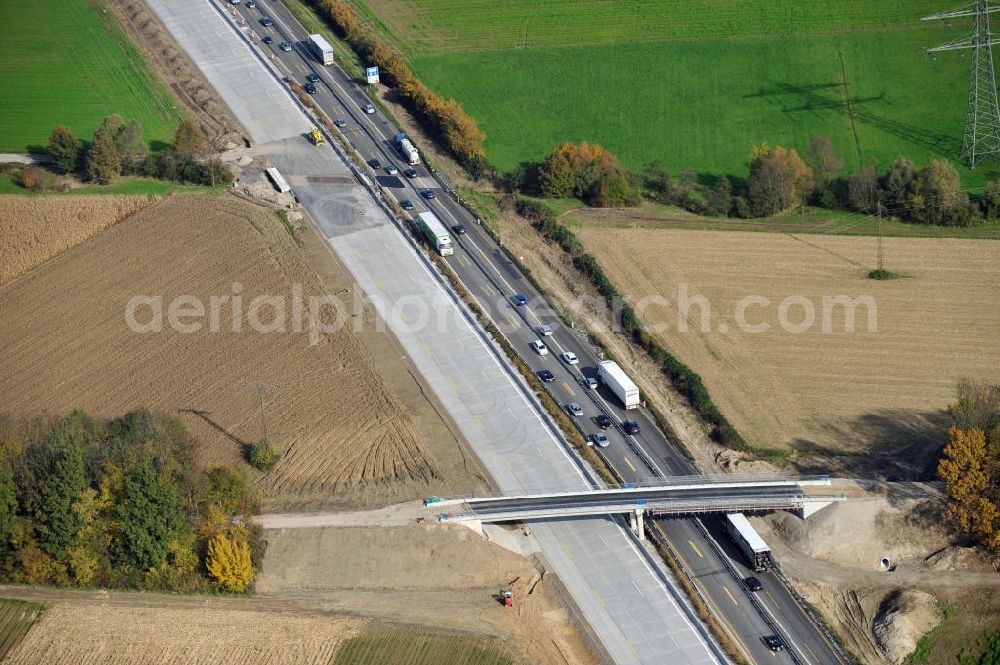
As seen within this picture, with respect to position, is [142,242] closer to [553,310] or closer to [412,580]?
[553,310]

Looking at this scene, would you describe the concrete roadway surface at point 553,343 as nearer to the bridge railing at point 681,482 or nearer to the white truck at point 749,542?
the white truck at point 749,542

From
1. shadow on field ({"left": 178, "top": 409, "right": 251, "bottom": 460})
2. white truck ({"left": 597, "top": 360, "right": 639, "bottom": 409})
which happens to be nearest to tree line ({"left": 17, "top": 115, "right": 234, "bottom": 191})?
shadow on field ({"left": 178, "top": 409, "right": 251, "bottom": 460})

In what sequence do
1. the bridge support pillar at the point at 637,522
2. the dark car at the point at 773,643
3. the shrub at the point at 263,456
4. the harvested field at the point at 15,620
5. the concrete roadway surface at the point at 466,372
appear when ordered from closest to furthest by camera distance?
the dark car at the point at 773,643 → the harvested field at the point at 15,620 → the concrete roadway surface at the point at 466,372 → the bridge support pillar at the point at 637,522 → the shrub at the point at 263,456

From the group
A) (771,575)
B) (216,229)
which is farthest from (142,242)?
(771,575)

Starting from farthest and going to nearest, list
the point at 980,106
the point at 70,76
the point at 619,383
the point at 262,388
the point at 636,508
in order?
1. the point at 70,76
2. the point at 980,106
3. the point at 262,388
4. the point at 619,383
5. the point at 636,508

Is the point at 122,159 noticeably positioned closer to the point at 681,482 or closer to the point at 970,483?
the point at 681,482

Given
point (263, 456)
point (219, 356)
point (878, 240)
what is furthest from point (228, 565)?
point (878, 240)

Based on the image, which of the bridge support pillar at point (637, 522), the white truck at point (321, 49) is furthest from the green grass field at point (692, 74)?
the bridge support pillar at point (637, 522)
